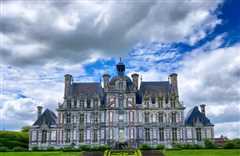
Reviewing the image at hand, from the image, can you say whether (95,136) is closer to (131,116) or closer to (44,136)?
(131,116)

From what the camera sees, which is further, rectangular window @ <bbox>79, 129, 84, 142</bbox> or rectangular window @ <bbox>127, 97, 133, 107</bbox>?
rectangular window @ <bbox>127, 97, 133, 107</bbox>

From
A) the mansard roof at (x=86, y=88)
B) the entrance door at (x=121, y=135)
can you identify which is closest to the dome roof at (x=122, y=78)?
the mansard roof at (x=86, y=88)

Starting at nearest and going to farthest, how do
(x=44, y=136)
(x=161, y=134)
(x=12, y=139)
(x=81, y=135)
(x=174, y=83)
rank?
(x=161, y=134)
(x=44, y=136)
(x=81, y=135)
(x=174, y=83)
(x=12, y=139)

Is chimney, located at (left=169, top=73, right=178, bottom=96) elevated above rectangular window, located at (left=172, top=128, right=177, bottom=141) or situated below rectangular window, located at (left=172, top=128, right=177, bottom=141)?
above

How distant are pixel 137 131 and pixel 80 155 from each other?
21648 millimetres

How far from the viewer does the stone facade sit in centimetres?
5872

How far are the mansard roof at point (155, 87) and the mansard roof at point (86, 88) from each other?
8.54 m

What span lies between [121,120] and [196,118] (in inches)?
552

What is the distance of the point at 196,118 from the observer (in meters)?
59.1

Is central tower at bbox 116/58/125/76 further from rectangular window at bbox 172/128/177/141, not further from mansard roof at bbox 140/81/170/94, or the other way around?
rectangular window at bbox 172/128/177/141

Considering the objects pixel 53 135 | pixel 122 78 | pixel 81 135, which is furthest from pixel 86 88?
pixel 53 135

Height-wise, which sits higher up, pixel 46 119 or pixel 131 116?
pixel 131 116

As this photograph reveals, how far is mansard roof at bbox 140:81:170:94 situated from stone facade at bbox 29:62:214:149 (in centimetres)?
27

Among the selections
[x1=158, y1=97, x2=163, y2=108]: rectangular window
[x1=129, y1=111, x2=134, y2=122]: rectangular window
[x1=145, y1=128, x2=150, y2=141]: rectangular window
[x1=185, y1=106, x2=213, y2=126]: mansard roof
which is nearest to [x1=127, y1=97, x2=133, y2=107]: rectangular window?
[x1=129, y1=111, x2=134, y2=122]: rectangular window
